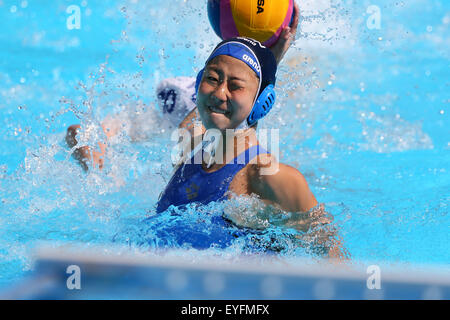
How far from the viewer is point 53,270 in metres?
1.33

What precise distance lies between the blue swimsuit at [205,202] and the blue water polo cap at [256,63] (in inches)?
7.2

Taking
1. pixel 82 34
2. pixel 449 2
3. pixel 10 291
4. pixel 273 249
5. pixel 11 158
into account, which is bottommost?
pixel 10 291

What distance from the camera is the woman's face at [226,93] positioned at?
8.02ft

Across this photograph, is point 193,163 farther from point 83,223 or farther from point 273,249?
point 83,223

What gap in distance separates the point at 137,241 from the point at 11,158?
2316mm

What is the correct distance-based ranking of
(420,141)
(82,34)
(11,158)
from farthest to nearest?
1. (82,34)
2. (420,141)
3. (11,158)

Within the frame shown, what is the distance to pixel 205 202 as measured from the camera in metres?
2.56

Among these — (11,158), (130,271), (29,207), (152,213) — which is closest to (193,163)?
(152,213)

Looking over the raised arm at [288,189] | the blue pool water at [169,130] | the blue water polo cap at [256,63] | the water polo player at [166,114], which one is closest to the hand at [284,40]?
the water polo player at [166,114]

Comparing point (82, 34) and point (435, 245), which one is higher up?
point (82, 34)

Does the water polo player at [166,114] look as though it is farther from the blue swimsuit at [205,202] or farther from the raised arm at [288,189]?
the raised arm at [288,189]

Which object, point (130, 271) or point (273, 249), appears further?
point (273, 249)

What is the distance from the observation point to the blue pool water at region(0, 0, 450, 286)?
3.08m

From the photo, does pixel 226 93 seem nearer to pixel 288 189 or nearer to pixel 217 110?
pixel 217 110
